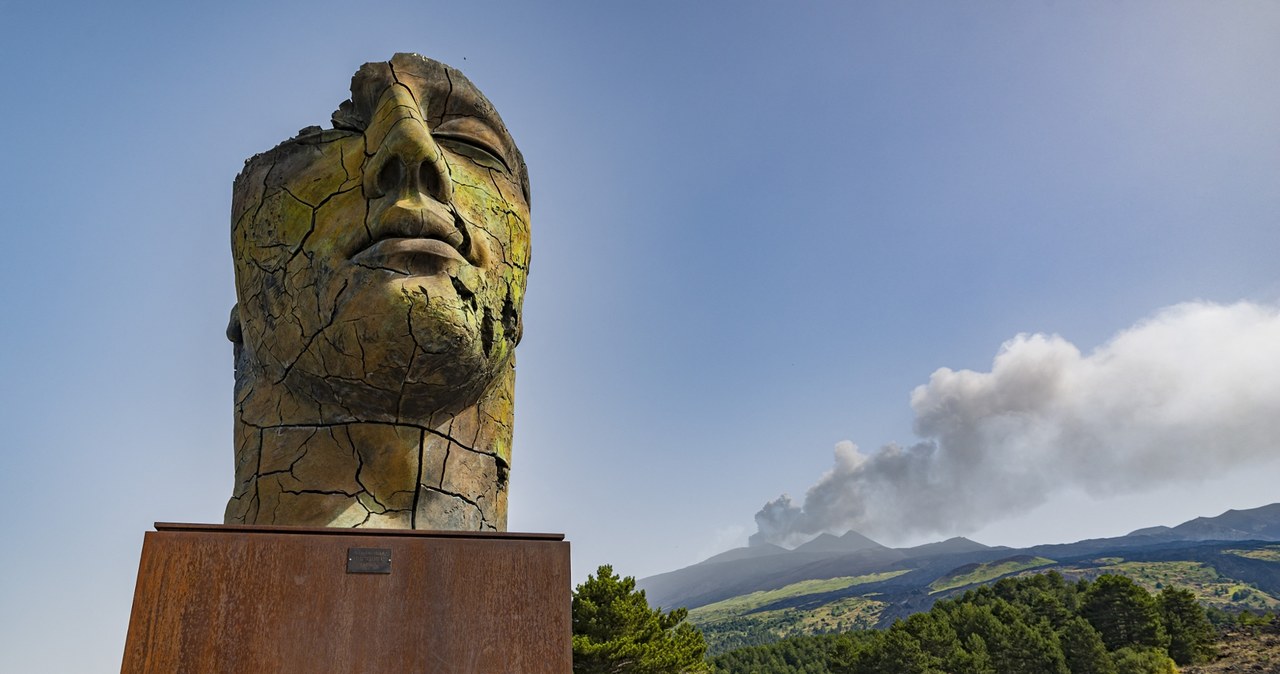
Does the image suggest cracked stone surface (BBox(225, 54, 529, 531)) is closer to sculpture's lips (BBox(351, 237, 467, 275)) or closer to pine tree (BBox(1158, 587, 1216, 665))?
sculpture's lips (BBox(351, 237, 467, 275))

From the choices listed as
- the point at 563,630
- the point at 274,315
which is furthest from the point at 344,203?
the point at 563,630

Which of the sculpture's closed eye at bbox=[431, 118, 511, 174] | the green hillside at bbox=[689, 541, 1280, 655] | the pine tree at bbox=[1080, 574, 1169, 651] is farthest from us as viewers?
the green hillside at bbox=[689, 541, 1280, 655]

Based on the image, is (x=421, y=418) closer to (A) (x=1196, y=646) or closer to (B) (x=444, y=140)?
(B) (x=444, y=140)

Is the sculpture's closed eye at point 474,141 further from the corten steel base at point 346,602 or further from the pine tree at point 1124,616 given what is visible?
the pine tree at point 1124,616

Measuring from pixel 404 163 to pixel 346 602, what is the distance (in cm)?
172

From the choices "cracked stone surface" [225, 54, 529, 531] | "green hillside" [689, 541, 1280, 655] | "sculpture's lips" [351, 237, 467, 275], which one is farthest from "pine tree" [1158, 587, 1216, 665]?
"green hillside" [689, 541, 1280, 655]

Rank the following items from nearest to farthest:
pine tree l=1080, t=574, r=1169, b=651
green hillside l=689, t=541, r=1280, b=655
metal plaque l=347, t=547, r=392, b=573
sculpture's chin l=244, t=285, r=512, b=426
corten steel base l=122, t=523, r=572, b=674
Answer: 1. corten steel base l=122, t=523, r=572, b=674
2. metal plaque l=347, t=547, r=392, b=573
3. sculpture's chin l=244, t=285, r=512, b=426
4. pine tree l=1080, t=574, r=1169, b=651
5. green hillside l=689, t=541, r=1280, b=655

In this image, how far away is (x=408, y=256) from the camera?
9.63 ft

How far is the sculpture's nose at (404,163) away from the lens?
3.09m

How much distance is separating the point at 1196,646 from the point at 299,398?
180 feet

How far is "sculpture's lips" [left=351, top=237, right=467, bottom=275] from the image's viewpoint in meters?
2.93

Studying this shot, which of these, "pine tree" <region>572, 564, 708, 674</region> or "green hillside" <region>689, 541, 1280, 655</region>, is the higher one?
"pine tree" <region>572, 564, 708, 674</region>

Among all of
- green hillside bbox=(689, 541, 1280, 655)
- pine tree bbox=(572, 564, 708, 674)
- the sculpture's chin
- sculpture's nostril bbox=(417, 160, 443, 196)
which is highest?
sculpture's nostril bbox=(417, 160, 443, 196)

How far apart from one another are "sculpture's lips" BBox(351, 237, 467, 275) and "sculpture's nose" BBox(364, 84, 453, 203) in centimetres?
23
